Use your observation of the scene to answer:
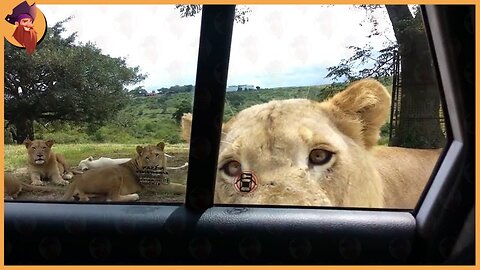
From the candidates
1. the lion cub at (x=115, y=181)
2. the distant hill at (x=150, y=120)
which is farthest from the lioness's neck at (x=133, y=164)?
the distant hill at (x=150, y=120)

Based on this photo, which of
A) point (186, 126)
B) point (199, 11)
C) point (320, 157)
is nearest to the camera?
point (199, 11)

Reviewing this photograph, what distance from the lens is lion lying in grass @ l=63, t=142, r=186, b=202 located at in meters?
2.80

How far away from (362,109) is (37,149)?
1559 millimetres

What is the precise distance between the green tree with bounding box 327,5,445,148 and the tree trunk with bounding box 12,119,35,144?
4.65ft

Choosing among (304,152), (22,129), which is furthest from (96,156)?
(304,152)

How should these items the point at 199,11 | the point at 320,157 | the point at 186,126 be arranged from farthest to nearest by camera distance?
the point at 320,157 < the point at 186,126 < the point at 199,11

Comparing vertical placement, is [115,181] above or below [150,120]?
below

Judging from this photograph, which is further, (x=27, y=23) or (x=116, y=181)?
(x=116, y=181)

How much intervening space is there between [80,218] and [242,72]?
0.99 m

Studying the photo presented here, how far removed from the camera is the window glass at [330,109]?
103 inches

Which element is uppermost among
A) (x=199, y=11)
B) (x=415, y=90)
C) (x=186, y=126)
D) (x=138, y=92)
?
(x=199, y=11)

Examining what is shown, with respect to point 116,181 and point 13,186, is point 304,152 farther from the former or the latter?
point 13,186

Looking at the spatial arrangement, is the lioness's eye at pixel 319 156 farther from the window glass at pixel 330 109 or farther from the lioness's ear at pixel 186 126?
the lioness's ear at pixel 186 126

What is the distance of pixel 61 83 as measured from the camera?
271 centimetres
